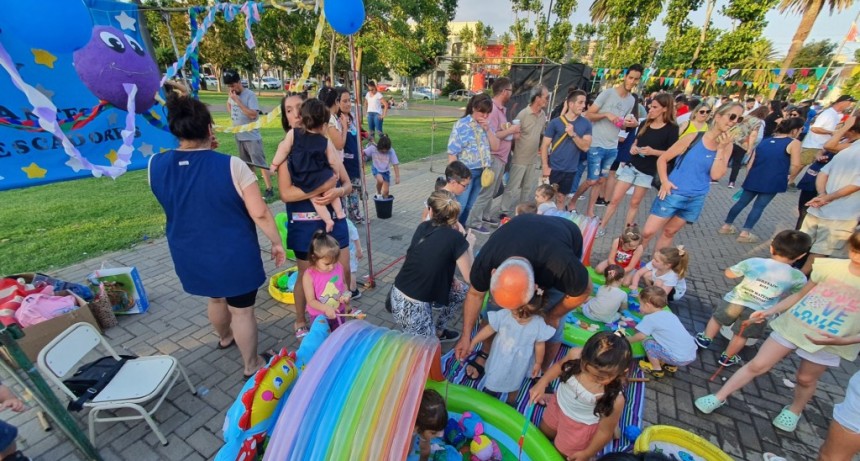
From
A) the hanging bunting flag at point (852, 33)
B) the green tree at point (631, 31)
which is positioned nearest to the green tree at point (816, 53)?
the green tree at point (631, 31)

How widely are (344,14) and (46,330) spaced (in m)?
4.04

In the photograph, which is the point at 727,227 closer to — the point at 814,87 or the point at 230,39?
the point at 814,87

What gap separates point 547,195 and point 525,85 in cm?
1013

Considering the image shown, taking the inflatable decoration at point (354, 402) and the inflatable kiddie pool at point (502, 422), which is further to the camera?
the inflatable kiddie pool at point (502, 422)

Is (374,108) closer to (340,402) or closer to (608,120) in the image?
(608,120)

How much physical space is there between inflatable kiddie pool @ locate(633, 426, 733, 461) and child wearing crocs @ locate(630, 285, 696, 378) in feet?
3.07

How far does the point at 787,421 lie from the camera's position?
2.98 meters

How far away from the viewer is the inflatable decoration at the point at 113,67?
2887 millimetres

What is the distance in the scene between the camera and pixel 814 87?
1883cm

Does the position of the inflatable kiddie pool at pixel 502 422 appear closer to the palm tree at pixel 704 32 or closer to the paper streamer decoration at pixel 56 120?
the paper streamer decoration at pixel 56 120

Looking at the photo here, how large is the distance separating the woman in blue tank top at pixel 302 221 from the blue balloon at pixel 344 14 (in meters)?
0.92

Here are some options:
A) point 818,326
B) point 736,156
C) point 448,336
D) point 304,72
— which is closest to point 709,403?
point 818,326

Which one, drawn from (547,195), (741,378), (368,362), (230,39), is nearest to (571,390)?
(368,362)

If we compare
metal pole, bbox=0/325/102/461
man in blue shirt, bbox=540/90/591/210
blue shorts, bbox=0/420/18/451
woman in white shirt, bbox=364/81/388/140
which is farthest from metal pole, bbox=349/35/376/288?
woman in white shirt, bbox=364/81/388/140
